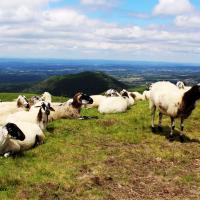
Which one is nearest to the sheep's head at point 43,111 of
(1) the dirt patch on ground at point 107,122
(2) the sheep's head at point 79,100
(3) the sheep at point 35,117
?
(3) the sheep at point 35,117

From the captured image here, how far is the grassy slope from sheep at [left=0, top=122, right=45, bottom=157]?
1.90 ft

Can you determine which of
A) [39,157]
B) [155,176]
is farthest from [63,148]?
[155,176]

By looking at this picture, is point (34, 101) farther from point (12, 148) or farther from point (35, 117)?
point (12, 148)

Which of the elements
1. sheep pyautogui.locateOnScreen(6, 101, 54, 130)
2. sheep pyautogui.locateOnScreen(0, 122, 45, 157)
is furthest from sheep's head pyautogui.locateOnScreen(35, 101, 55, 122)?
sheep pyautogui.locateOnScreen(0, 122, 45, 157)

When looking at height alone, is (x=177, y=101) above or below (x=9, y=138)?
above

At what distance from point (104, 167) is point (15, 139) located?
4.88m

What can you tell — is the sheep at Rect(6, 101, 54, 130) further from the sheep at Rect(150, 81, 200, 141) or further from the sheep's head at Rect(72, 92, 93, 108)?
the sheep at Rect(150, 81, 200, 141)

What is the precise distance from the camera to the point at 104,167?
56.3ft

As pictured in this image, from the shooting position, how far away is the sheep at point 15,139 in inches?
718

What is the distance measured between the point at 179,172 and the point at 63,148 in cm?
624

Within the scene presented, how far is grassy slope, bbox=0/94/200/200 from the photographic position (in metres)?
14.5

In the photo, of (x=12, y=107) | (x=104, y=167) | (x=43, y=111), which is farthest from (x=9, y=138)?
(x=12, y=107)

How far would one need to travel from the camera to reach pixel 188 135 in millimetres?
24016

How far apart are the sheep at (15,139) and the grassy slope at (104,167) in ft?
1.90
